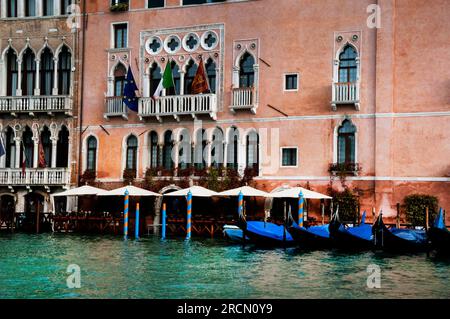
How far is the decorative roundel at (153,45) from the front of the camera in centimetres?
2819

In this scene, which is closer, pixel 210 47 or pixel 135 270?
pixel 135 270

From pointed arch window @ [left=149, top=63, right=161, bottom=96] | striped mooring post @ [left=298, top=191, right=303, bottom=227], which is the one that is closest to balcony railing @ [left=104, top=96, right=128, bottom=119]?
pointed arch window @ [left=149, top=63, right=161, bottom=96]

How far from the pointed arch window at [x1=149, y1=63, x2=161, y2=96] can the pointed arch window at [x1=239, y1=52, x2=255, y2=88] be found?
2.90 meters

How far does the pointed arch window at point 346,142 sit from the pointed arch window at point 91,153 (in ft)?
27.5

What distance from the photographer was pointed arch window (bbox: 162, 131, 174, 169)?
28062 millimetres

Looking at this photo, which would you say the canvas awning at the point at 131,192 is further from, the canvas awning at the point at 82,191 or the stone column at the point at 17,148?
the stone column at the point at 17,148

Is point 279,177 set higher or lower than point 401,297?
higher

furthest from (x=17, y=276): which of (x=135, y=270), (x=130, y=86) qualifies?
(x=130, y=86)

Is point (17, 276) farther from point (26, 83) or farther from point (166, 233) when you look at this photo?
point (26, 83)

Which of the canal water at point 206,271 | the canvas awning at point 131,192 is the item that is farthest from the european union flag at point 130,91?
the canal water at point 206,271
